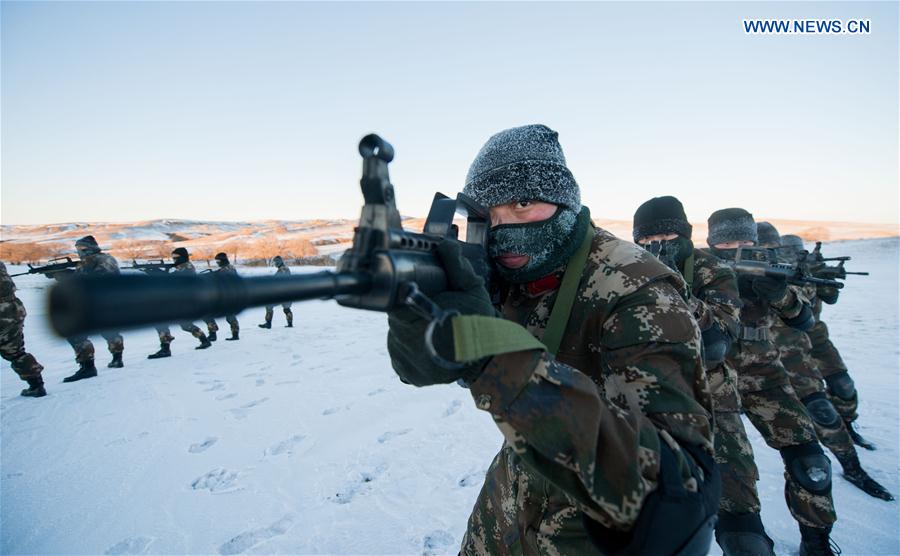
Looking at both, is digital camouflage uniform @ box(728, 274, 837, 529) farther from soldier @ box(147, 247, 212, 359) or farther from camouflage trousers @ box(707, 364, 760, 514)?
soldier @ box(147, 247, 212, 359)

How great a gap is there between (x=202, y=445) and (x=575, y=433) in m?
4.25

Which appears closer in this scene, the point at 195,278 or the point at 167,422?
the point at 195,278

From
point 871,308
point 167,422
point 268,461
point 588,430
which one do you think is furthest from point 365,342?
point 871,308

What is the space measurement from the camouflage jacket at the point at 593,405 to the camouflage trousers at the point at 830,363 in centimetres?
489

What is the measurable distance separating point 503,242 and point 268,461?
3.25m

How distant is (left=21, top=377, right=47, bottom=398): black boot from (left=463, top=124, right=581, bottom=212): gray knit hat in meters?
7.16

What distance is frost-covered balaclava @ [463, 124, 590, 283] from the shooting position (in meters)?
1.74

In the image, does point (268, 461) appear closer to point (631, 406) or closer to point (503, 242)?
point (503, 242)

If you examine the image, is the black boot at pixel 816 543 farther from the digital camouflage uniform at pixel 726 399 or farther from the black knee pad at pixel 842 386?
the black knee pad at pixel 842 386

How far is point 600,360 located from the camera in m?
1.56

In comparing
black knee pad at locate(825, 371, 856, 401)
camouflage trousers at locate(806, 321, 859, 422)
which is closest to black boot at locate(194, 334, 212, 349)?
camouflage trousers at locate(806, 321, 859, 422)

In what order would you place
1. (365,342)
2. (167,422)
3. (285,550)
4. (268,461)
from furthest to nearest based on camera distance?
(365,342) → (167,422) → (268,461) → (285,550)

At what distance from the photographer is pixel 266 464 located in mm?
3619

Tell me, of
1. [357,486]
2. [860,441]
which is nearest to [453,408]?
[357,486]
